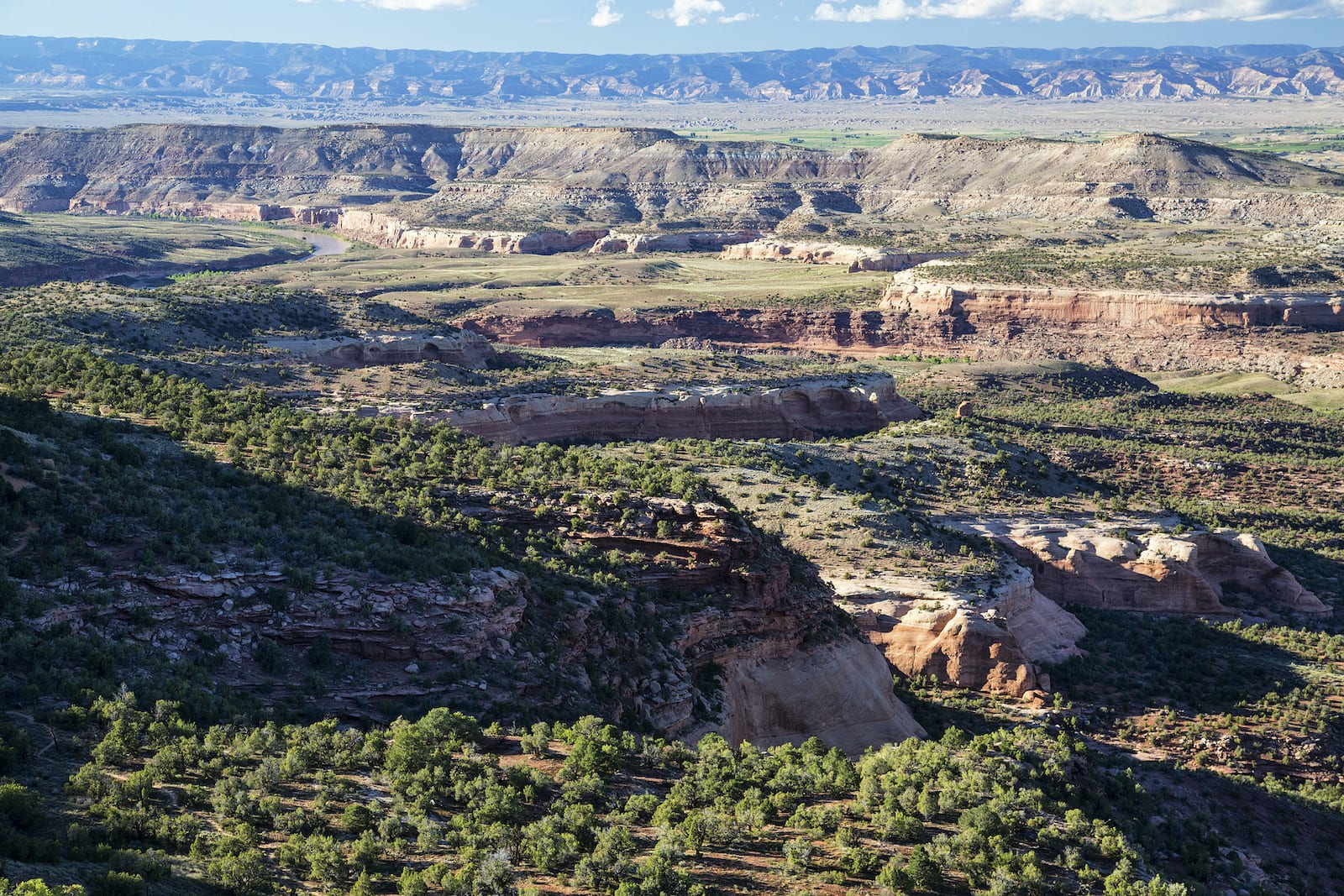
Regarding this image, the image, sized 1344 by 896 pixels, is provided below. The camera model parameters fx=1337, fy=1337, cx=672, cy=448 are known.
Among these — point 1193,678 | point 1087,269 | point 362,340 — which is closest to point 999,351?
point 1087,269

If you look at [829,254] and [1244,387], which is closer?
[1244,387]

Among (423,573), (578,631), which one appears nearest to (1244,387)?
(578,631)

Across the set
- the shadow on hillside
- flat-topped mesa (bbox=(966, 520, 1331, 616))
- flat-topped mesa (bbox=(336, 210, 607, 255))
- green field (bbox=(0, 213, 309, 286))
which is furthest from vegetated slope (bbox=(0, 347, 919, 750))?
flat-topped mesa (bbox=(336, 210, 607, 255))

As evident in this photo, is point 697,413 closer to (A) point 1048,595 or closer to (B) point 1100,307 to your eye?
(A) point 1048,595

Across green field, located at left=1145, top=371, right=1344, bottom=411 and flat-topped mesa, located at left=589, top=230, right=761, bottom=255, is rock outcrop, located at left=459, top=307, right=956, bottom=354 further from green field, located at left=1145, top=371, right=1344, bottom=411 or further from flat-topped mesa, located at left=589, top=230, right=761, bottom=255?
flat-topped mesa, located at left=589, top=230, right=761, bottom=255

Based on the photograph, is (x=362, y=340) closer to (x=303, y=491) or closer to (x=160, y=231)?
(x=303, y=491)

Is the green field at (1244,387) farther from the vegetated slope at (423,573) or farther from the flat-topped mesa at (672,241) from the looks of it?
the flat-topped mesa at (672,241)
